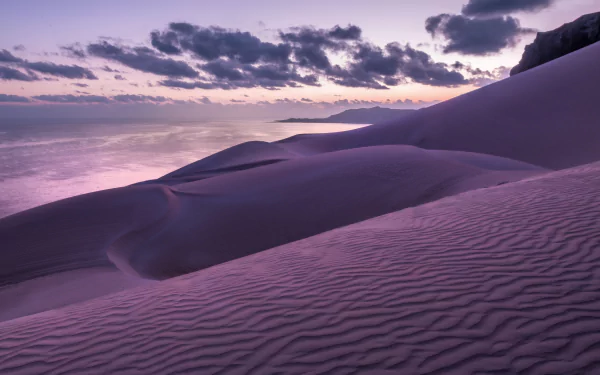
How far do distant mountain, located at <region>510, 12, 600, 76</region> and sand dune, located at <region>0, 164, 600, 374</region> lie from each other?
29648 mm

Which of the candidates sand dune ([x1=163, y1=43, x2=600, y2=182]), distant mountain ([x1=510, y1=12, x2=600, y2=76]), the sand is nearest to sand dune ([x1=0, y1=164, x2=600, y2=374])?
the sand

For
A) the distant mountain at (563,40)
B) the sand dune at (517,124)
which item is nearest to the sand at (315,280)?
the sand dune at (517,124)

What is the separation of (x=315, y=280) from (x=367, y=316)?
75cm

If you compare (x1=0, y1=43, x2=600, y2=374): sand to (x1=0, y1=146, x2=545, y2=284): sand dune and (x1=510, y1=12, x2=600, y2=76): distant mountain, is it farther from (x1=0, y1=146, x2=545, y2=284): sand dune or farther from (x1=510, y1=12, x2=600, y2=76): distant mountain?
(x1=510, y1=12, x2=600, y2=76): distant mountain

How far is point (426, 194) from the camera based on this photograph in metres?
7.86

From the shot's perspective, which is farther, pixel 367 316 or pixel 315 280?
pixel 315 280

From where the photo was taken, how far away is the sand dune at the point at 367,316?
6.40ft

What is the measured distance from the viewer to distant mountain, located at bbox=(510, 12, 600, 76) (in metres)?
25.8

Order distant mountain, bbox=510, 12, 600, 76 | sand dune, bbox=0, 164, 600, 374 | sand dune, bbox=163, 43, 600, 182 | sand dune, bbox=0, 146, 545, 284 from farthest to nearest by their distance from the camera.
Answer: distant mountain, bbox=510, 12, 600, 76 < sand dune, bbox=163, 43, 600, 182 < sand dune, bbox=0, 146, 545, 284 < sand dune, bbox=0, 164, 600, 374

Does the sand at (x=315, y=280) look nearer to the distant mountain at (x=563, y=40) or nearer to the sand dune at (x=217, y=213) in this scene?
the sand dune at (x=217, y=213)

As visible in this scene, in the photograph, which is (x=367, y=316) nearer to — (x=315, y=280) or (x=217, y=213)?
(x=315, y=280)

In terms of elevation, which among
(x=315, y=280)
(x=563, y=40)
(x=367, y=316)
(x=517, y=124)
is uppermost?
(x=563, y=40)

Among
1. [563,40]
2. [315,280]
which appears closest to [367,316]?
[315,280]

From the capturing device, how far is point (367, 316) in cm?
234
